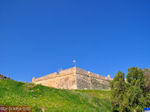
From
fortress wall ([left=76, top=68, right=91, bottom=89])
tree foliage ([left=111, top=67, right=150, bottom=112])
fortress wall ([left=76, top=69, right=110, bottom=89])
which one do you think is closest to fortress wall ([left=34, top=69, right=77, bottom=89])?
fortress wall ([left=76, top=68, right=91, bottom=89])

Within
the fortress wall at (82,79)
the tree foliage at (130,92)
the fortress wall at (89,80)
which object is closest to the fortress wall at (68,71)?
the fortress wall at (82,79)

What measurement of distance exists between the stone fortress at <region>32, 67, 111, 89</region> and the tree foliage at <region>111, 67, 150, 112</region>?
23.3m

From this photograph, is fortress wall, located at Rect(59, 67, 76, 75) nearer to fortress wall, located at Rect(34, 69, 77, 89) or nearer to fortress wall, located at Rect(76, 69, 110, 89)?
fortress wall, located at Rect(34, 69, 77, 89)

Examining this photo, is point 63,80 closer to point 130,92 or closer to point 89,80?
point 89,80

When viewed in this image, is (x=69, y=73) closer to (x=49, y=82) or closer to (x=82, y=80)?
(x=82, y=80)

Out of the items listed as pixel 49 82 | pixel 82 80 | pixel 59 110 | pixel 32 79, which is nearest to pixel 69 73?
pixel 82 80

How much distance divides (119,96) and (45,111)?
13.2 metres

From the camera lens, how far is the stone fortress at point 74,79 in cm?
4782

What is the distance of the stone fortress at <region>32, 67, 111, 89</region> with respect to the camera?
4782 centimetres

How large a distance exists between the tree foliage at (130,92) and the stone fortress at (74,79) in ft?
76.3

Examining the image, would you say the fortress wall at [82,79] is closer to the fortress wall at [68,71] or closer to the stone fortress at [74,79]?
the stone fortress at [74,79]

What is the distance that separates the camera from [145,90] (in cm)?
2391

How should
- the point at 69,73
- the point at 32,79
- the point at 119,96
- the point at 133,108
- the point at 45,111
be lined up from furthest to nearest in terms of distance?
the point at 32,79, the point at 69,73, the point at 119,96, the point at 133,108, the point at 45,111

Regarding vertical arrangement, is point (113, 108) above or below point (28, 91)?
below
